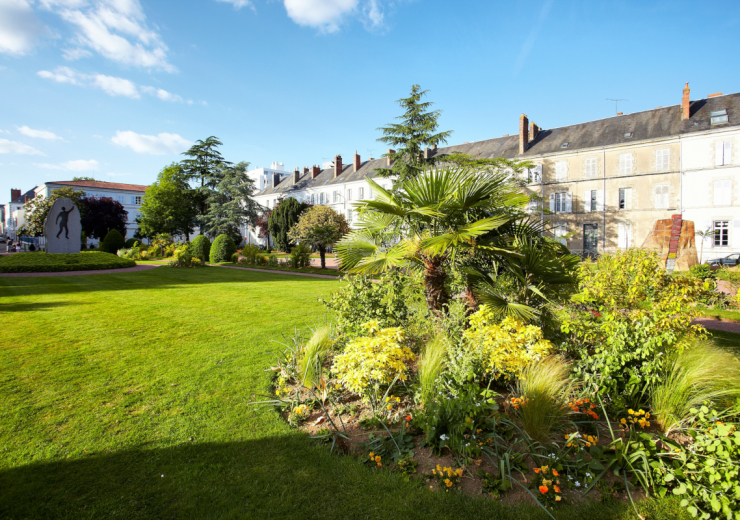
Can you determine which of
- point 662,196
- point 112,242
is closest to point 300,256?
point 112,242

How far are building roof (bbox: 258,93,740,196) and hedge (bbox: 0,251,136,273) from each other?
34.8 meters

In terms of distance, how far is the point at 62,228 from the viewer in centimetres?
2064

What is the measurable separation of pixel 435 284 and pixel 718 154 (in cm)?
3634

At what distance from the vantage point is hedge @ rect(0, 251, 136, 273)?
16.3 metres

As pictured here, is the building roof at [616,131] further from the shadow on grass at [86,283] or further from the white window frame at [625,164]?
the shadow on grass at [86,283]

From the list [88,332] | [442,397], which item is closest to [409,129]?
[88,332]

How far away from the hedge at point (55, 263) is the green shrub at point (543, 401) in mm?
20744

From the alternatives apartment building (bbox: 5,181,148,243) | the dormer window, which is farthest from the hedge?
apartment building (bbox: 5,181,148,243)

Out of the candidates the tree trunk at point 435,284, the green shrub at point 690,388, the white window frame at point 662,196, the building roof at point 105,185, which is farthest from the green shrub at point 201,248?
the building roof at point 105,185

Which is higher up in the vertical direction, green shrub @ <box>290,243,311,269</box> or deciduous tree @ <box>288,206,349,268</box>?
deciduous tree @ <box>288,206,349,268</box>

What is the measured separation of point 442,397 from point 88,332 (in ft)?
22.0

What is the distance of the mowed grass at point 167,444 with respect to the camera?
2535 millimetres

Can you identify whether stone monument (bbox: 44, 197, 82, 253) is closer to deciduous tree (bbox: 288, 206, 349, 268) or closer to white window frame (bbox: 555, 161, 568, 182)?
deciduous tree (bbox: 288, 206, 349, 268)

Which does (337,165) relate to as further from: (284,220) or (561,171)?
(561,171)
